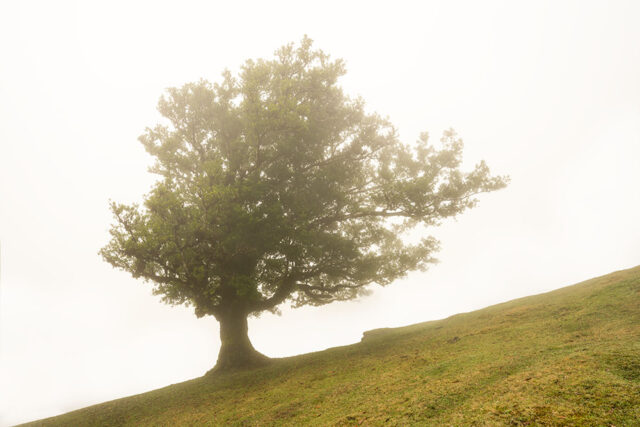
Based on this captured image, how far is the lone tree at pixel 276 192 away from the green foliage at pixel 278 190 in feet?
0.24

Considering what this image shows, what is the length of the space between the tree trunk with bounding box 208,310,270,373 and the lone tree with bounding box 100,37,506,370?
0.07 metres

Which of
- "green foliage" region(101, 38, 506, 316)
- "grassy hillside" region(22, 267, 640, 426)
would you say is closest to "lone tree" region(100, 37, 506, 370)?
"green foliage" region(101, 38, 506, 316)

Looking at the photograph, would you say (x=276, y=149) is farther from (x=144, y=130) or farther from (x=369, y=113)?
(x=144, y=130)

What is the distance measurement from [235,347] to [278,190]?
10.5 meters

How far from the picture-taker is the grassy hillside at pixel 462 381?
7945 mm

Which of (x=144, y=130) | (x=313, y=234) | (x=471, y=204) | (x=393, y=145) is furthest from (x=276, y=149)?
(x=471, y=204)

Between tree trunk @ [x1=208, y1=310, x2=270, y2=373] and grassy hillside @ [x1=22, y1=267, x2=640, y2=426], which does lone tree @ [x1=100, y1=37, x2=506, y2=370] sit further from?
grassy hillside @ [x1=22, y1=267, x2=640, y2=426]

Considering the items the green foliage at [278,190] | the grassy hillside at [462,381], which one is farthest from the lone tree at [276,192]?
the grassy hillside at [462,381]

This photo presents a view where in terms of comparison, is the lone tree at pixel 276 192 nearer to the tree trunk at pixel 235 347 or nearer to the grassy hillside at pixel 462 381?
the tree trunk at pixel 235 347

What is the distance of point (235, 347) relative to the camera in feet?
72.7

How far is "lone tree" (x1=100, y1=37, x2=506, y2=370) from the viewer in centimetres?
1905

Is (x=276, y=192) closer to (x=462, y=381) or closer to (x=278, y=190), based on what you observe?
(x=278, y=190)

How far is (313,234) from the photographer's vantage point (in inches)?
808

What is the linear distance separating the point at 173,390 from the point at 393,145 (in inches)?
786
